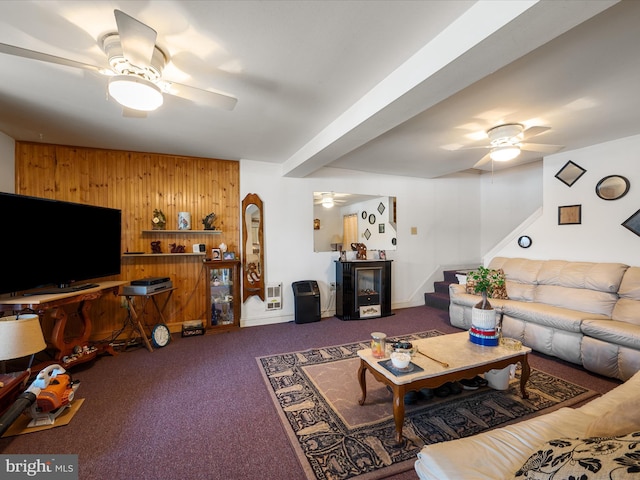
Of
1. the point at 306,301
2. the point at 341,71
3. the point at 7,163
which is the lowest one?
the point at 306,301

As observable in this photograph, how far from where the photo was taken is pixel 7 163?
3086 millimetres

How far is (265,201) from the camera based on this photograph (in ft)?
14.2

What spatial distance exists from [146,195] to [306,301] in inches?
108

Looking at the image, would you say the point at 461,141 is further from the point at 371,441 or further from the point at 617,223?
the point at 371,441

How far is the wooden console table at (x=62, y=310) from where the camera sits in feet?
7.51

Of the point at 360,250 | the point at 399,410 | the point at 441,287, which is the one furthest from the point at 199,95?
the point at 441,287

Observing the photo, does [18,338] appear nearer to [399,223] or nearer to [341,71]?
[341,71]

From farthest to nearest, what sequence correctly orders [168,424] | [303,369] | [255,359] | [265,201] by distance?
1. [265,201]
2. [255,359]
3. [303,369]
4. [168,424]

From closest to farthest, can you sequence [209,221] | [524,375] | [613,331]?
[524,375], [613,331], [209,221]

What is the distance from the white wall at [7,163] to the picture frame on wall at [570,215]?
688 cm

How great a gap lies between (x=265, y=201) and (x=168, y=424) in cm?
307

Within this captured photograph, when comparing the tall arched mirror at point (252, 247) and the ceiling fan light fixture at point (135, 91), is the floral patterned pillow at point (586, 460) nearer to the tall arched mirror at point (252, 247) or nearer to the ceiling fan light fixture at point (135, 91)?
the ceiling fan light fixture at point (135, 91)

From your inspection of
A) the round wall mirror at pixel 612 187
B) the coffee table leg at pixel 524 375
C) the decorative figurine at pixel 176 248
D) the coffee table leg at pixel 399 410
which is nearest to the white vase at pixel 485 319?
the coffee table leg at pixel 524 375

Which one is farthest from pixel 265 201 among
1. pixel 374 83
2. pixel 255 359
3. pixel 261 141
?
pixel 374 83
